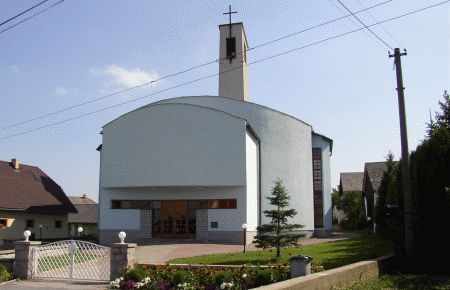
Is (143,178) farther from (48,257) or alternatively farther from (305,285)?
(305,285)

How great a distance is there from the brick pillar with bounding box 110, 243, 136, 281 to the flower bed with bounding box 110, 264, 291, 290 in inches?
12.7

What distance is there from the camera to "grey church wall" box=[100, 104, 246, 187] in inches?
1126

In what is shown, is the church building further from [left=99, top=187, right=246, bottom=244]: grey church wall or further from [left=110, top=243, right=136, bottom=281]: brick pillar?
[left=110, top=243, right=136, bottom=281]: brick pillar

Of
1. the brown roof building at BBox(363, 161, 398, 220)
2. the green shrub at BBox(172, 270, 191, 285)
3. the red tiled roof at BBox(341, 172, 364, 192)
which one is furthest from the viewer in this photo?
the red tiled roof at BBox(341, 172, 364, 192)

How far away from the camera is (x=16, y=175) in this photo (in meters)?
36.4

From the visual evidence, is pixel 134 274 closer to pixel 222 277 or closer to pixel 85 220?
pixel 222 277

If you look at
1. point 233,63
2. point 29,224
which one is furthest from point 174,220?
point 233,63

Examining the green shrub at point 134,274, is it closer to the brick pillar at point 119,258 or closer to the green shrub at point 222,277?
the brick pillar at point 119,258

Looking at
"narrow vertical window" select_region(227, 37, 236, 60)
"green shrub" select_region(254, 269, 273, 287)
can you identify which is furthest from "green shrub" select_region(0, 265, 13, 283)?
"narrow vertical window" select_region(227, 37, 236, 60)

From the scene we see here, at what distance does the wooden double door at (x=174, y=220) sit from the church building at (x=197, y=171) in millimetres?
63

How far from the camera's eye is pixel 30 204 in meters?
34.0

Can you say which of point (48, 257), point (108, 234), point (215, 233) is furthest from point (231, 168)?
point (48, 257)

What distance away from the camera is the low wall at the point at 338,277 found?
828cm

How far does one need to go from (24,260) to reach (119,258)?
3.64m
